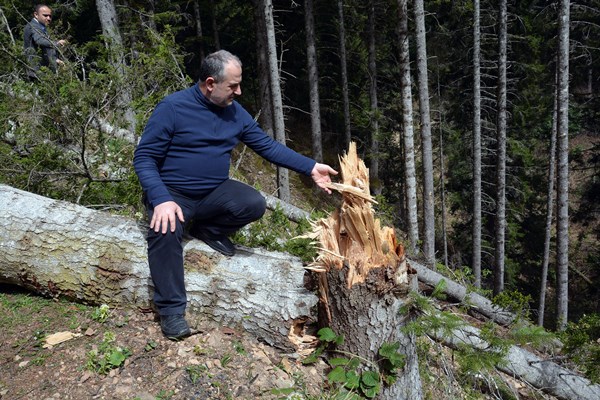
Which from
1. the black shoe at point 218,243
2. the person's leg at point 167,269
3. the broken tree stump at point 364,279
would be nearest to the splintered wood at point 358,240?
the broken tree stump at point 364,279

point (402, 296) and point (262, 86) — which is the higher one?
point (262, 86)

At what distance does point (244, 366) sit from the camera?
3.32m

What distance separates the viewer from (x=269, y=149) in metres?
3.92

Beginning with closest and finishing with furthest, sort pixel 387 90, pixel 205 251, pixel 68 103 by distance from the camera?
pixel 205 251, pixel 68 103, pixel 387 90

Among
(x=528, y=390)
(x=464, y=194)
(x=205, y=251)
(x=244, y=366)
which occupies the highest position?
(x=205, y=251)

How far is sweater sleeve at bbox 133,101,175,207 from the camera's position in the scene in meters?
3.28

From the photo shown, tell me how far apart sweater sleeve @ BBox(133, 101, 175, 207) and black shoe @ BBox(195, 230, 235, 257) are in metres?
0.72

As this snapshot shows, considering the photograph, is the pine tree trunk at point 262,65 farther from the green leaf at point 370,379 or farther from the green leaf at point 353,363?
the green leaf at point 370,379

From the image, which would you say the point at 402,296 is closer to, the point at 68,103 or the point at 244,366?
the point at 244,366

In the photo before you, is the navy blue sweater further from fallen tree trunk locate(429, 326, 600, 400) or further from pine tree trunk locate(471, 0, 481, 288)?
pine tree trunk locate(471, 0, 481, 288)

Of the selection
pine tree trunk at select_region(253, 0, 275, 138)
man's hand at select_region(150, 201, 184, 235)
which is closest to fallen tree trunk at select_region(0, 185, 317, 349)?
man's hand at select_region(150, 201, 184, 235)

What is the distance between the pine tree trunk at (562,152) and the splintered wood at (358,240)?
10.1 m

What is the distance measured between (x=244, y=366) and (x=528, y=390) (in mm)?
3087

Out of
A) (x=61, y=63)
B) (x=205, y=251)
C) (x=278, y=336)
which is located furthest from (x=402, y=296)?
(x=61, y=63)
